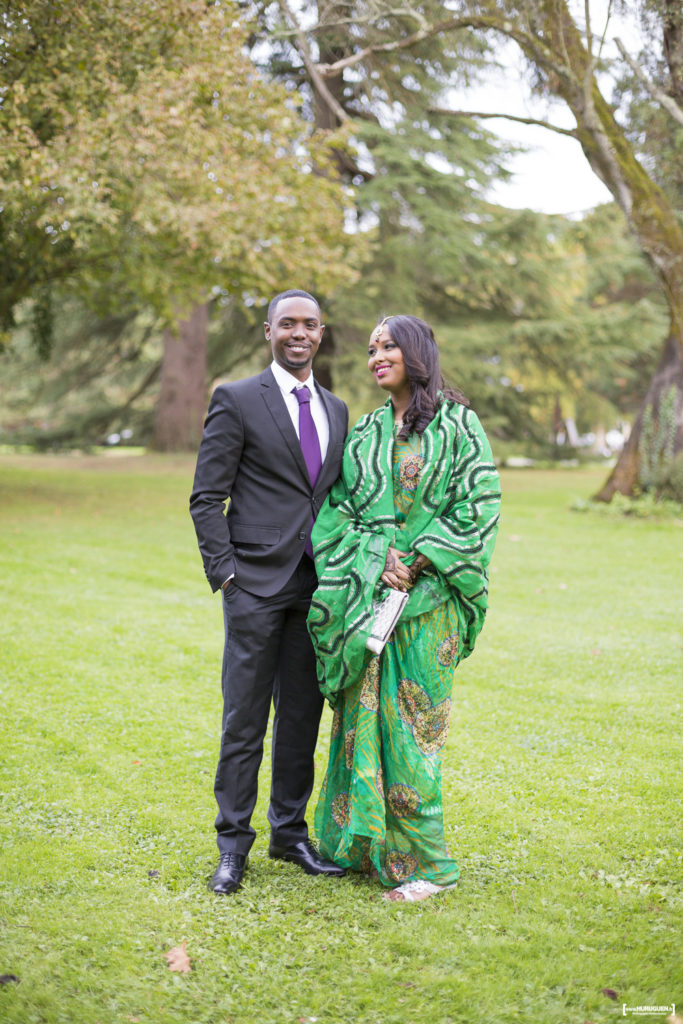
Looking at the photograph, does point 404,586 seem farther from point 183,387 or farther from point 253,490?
point 183,387

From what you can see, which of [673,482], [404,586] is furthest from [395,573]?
[673,482]

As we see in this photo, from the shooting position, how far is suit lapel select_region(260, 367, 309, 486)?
3.66m

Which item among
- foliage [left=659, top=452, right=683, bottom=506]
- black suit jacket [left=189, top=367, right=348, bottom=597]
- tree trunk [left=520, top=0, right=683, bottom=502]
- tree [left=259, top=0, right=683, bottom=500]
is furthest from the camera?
foliage [left=659, top=452, right=683, bottom=506]

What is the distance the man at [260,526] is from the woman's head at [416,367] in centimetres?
29

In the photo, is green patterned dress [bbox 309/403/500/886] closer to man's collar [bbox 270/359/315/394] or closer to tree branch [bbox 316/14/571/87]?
man's collar [bbox 270/359/315/394]

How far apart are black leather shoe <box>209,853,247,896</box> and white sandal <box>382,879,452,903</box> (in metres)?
0.57

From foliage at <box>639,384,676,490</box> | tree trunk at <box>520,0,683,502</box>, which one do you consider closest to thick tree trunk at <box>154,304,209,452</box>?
tree trunk at <box>520,0,683,502</box>

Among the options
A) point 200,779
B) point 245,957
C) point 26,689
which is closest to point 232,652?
point 245,957

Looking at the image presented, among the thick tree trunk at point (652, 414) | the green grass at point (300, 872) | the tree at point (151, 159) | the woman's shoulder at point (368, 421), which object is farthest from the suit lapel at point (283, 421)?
the thick tree trunk at point (652, 414)

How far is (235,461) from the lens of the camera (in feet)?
11.9

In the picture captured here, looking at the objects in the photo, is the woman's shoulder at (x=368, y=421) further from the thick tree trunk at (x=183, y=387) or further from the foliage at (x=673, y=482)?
the thick tree trunk at (x=183, y=387)

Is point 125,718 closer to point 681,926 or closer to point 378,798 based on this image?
point 378,798

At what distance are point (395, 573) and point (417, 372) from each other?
30.2 inches

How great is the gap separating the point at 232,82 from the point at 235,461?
29.8 ft
